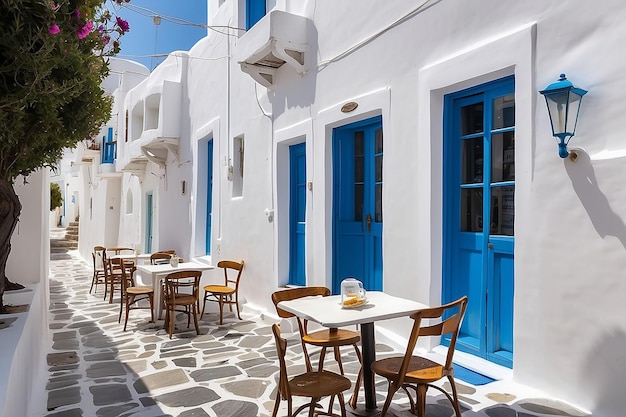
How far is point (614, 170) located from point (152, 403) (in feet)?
12.5

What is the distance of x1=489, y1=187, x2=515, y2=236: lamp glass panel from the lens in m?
3.77

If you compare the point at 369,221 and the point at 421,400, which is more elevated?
the point at 369,221

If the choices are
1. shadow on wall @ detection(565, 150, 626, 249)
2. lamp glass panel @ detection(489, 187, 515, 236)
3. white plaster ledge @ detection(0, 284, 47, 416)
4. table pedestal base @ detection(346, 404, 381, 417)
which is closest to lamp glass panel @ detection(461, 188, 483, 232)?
lamp glass panel @ detection(489, 187, 515, 236)

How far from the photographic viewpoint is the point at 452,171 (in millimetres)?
4266

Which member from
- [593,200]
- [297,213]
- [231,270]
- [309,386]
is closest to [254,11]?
[297,213]

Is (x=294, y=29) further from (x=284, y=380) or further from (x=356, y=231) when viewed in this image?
(x=284, y=380)

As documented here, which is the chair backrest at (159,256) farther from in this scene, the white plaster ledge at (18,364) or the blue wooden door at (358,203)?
the blue wooden door at (358,203)

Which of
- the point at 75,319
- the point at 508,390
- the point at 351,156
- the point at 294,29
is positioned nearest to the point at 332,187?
the point at 351,156

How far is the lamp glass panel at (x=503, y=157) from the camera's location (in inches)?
148

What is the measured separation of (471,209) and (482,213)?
0.43ft

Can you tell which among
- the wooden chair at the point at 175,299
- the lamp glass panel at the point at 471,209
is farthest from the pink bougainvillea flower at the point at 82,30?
the wooden chair at the point at 175,299

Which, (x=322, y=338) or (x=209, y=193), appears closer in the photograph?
(x=322, y=338)

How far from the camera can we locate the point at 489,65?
12.0 feet

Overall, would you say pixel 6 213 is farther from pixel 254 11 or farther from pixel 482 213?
pixel 254 11
